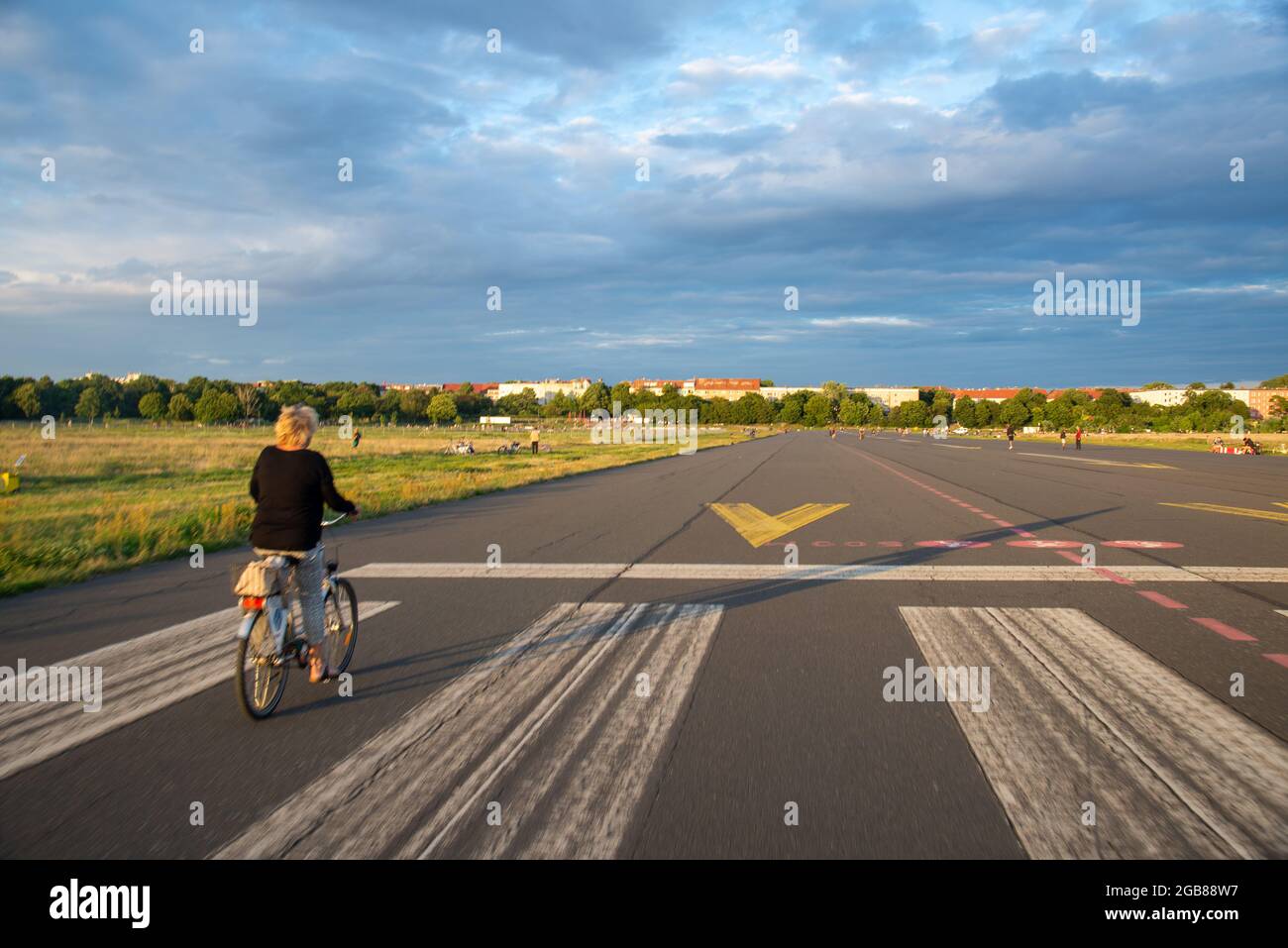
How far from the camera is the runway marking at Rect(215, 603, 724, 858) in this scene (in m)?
3.69

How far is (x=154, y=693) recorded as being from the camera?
5.89 m

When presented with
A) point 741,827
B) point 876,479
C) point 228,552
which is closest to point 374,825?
point 741,827

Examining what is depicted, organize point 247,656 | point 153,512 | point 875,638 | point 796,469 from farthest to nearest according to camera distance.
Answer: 1. point 796,469
2. point 153,512
3. point 875,638
4. point 247,656

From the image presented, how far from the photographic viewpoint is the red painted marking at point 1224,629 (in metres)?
7.34

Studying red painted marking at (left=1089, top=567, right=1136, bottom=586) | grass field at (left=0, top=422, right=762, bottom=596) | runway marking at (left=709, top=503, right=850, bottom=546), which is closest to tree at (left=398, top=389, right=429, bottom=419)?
grass field at (left=0, top=422, right=762, bottom=596)

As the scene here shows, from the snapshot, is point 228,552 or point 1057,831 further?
point 228,552

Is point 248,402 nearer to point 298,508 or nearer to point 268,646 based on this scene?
point 298,508

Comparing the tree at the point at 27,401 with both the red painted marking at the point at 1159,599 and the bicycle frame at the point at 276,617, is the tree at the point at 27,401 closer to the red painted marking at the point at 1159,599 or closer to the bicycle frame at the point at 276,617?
the bicycle frame at the point at 276,617

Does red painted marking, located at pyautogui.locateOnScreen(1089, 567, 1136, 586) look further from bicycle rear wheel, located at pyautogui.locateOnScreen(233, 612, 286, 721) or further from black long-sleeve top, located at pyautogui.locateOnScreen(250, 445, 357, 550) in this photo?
bicycle rear wheel, located at pyautogui.locateOnScreen(233, 612, 286, 721)

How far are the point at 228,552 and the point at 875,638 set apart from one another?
10.2m

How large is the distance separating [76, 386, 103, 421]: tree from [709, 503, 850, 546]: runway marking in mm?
124427

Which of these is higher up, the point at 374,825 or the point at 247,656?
the point at 247,656
